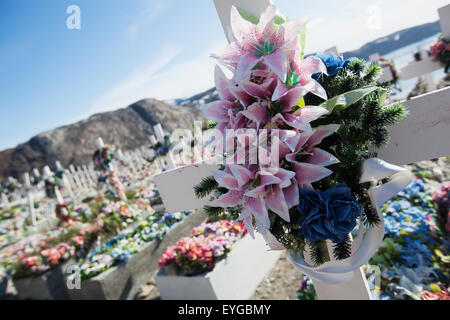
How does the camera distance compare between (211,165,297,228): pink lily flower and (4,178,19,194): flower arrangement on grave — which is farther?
(4,178,19,194): flower arrangement on grave

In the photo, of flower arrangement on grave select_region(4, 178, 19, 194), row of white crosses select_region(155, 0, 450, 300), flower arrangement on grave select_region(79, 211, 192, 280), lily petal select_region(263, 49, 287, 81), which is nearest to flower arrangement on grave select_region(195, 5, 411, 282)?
lily petal select_region(263, 49, 287, 81)

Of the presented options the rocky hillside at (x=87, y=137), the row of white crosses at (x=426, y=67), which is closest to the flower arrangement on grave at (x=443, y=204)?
the row of white crosses at (x=426, y=67)

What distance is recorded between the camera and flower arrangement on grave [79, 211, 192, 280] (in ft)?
13.0

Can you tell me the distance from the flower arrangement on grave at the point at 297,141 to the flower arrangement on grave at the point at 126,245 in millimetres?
3896

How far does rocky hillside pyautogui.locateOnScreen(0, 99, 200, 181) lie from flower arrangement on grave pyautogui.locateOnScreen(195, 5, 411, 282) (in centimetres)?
2904

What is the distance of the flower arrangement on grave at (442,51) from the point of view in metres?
3.59

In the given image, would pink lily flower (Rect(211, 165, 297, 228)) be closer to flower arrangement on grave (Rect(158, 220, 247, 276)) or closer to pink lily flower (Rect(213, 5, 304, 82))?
pink lily flower (Rect(213, 5, 304, 82))

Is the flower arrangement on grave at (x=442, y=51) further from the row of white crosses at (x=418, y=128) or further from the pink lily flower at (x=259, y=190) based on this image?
the pink lily flower at (x=259, y=190)

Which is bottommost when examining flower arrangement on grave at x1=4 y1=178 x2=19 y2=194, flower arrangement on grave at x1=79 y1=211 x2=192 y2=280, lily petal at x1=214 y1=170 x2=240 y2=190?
flower arrangement on grave at x1=79 y1=211 x2=192 y2=280

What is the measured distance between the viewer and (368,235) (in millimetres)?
735
